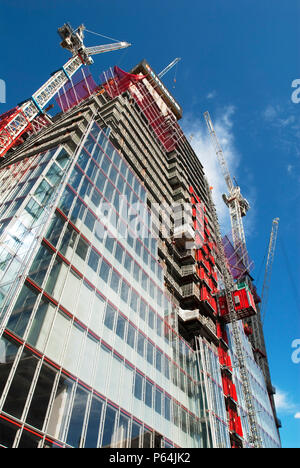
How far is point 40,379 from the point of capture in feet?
59.4

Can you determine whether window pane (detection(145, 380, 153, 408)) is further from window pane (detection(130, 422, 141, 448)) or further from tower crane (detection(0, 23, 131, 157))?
tower crane (detection(0, 23, 131, 157))

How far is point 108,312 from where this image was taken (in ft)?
88.4

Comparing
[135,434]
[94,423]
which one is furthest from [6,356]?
[135,434]

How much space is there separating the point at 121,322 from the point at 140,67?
8027cm

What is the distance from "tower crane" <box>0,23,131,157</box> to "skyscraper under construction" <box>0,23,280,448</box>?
3.13 ft

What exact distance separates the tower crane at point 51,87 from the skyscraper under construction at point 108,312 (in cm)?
95

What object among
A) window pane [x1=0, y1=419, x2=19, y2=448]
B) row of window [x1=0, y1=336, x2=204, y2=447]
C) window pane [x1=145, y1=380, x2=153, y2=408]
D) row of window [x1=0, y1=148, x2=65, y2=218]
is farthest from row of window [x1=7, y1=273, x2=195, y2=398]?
row of window [x1=0, y1=148, x2=65, y2=218]

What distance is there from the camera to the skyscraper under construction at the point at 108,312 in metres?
18.7

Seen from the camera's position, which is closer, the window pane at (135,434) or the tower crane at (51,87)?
the window pane at (135,434)

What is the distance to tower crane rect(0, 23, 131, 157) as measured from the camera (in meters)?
57.0

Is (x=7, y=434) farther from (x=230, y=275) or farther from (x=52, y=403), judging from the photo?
(x=230, y=275)

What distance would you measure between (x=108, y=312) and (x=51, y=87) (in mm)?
60165

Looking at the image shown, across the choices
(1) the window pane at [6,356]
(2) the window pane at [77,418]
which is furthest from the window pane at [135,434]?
(1) the window pane at [6,356]

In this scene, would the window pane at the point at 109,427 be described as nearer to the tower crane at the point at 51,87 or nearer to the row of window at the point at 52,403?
the row of window at the point at 52,403
